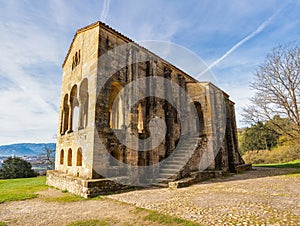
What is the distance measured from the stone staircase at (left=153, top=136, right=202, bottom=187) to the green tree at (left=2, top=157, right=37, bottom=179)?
1594 cm

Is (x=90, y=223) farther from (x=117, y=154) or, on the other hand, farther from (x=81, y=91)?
(x=81, y=91)

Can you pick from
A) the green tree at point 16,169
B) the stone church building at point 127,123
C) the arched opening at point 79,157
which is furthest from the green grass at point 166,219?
the green tree at point 16,169

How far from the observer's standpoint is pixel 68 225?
173 inches

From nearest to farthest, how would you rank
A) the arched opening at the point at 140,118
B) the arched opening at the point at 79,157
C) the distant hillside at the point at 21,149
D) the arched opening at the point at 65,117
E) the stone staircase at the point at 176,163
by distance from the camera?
the arched opening at the point at 79,157 → the stone staircase at the point at 176,163 → the arched opening at the point at 140,118 → the arched opening at the point at 65,117 → the distant hillside at the point at 21,149

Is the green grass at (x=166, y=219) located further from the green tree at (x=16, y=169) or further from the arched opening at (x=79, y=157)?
the green tree at (x=16, y=169)

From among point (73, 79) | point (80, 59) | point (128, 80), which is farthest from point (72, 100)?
point (128, 80)

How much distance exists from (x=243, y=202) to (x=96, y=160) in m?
5.52

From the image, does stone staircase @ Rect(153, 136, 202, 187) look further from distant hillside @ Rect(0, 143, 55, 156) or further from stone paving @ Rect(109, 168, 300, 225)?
distant hillside @ Rect(0, 143, 55, 156)

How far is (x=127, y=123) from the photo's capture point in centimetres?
987

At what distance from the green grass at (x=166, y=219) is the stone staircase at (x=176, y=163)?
14.4 feet

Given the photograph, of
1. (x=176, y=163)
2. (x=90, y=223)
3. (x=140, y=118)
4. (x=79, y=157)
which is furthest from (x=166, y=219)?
(x=140, y=118)

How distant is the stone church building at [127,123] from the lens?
8.51m

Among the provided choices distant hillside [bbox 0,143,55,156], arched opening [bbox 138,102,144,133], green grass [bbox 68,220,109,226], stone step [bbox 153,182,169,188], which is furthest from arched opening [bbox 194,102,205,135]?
distant hillside [bbox 0,143,55,156]

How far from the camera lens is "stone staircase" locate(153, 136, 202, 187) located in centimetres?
959
